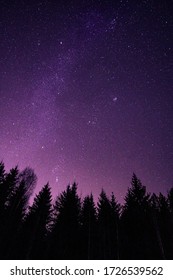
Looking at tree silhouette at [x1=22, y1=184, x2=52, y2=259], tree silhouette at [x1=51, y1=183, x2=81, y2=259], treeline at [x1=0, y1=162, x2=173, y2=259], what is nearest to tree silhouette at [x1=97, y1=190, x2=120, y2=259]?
treeline at [x1=0, y1=162, x2=173, y2=259]

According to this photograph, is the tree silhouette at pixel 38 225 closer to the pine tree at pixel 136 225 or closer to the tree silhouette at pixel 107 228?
the tree silhouette at pixel 107 228

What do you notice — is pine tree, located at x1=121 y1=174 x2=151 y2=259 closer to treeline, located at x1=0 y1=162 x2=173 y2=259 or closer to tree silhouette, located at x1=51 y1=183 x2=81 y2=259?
treeline, located at x1=0 y1=162 x2=173 y2=259

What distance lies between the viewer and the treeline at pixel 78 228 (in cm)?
2511

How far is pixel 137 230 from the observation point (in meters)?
26.9

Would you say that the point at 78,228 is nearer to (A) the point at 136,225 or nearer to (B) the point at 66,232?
(B) the point at 66,232

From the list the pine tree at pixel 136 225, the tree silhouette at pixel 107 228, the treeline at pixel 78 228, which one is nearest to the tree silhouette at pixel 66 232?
the treeline at pixel 78 228

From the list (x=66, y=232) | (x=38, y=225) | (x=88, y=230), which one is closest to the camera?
(x=38, y=225)

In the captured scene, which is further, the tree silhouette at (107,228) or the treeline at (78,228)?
the tree silhouette at (107,228)

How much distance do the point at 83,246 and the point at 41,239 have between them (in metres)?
6.07

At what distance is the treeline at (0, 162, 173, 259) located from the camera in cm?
2511

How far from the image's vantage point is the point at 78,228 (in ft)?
92.6

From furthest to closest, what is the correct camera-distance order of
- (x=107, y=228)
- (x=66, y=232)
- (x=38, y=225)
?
(x=107, y=228) → (x=66, y=232) → (x=38, y=225)

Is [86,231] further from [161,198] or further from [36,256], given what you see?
[161,198]

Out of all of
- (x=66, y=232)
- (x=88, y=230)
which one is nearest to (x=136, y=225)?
(x=88, y=230)
